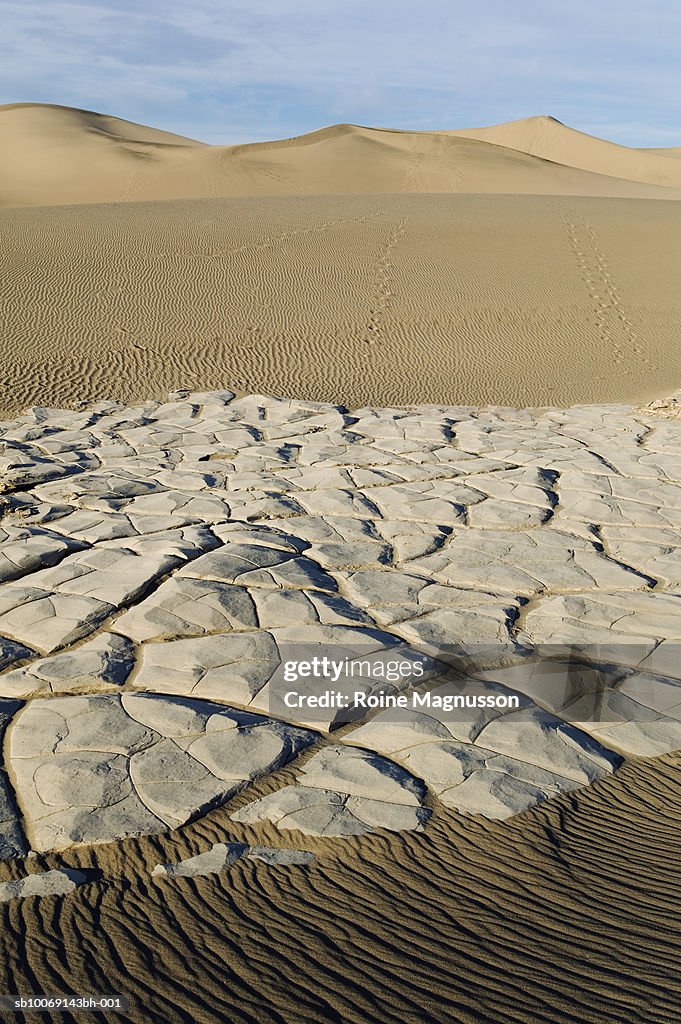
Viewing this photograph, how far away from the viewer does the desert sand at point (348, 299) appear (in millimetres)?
13562

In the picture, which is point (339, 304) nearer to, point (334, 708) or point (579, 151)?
point (334, 708)

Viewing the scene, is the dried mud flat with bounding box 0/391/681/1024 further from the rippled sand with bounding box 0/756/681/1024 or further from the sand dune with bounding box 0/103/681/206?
the sand dune with bounding box 0/103/681/206

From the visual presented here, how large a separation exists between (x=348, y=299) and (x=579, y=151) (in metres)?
58.6

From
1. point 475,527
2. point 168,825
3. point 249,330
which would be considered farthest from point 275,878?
point 249,330

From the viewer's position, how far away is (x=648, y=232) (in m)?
21.0

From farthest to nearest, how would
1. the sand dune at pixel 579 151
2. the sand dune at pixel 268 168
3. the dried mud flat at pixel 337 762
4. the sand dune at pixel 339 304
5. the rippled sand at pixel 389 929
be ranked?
the sand dune at pixel 579 151 < the sand dune at pixel 268 168 < the sand dune at pixel 339 304 < the dried mud flat at pixel 337 762 < the rippled sand at pixel 389 929

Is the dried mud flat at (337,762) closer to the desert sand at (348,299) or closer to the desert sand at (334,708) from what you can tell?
the desert sand at (334,708)

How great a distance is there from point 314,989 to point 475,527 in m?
4.21

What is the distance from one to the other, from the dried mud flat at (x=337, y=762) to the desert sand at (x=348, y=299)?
656cm

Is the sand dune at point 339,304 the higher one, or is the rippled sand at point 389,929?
the sand dune at point 339,304

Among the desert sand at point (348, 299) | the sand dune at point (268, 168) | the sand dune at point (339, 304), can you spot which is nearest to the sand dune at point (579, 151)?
the sand dune at point (268, 168)

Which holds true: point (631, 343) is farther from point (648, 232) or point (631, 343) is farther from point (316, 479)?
Result: point (316, 479)

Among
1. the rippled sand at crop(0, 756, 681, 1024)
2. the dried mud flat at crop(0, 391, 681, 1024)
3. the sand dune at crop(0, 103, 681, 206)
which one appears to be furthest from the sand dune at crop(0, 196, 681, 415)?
the sand dune at crop(0, 103, 681, 206)

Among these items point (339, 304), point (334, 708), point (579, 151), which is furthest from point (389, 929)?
point (579, 151)
